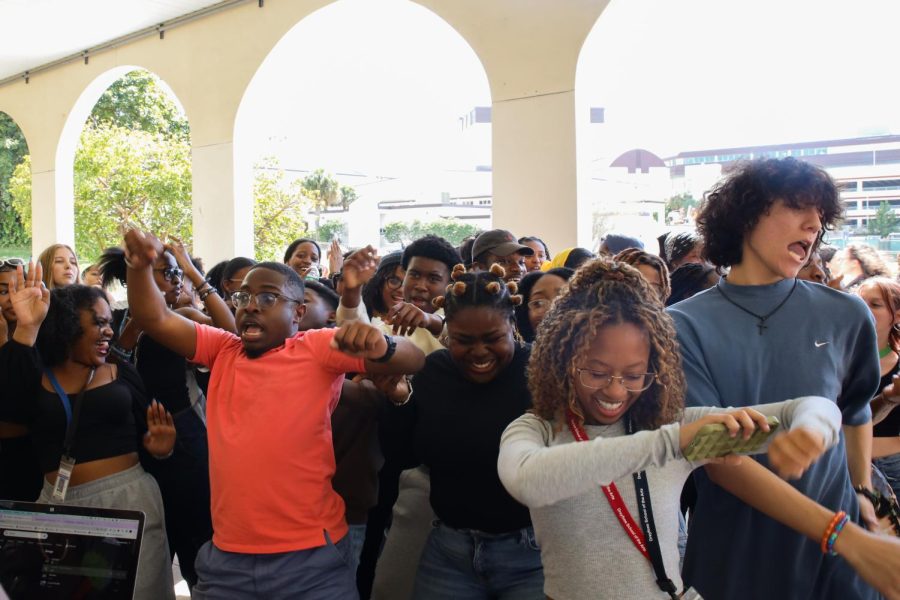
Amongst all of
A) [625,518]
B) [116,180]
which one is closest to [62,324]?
[625,518]

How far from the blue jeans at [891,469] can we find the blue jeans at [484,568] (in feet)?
5.57

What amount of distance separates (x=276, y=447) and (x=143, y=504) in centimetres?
79

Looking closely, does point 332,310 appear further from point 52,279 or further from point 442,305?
point 52,279

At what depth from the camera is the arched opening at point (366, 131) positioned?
26.3 feet

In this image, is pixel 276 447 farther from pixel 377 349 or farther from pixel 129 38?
pixel 129 38

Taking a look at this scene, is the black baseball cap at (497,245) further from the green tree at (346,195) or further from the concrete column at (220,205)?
the green tree at (346,195)

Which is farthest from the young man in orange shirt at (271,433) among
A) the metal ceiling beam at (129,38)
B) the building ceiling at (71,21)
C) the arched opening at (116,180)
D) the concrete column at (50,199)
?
the concrete column at (50,199)

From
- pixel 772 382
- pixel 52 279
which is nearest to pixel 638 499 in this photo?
pixel 772 382

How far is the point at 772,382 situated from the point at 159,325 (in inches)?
71.0

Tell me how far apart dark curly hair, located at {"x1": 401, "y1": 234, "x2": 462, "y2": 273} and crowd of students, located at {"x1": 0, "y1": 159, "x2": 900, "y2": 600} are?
7cm

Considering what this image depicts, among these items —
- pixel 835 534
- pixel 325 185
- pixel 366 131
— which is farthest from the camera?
pixel 366 131

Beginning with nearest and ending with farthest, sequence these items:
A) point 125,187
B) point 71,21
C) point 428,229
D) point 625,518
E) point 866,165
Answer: point 625,518, point 866,165, point 71,21, point 125,187, point 428,229

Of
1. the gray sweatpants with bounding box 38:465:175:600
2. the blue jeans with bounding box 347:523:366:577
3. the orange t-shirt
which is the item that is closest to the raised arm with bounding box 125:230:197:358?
the orange t-shirt

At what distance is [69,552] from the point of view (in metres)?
2.29
